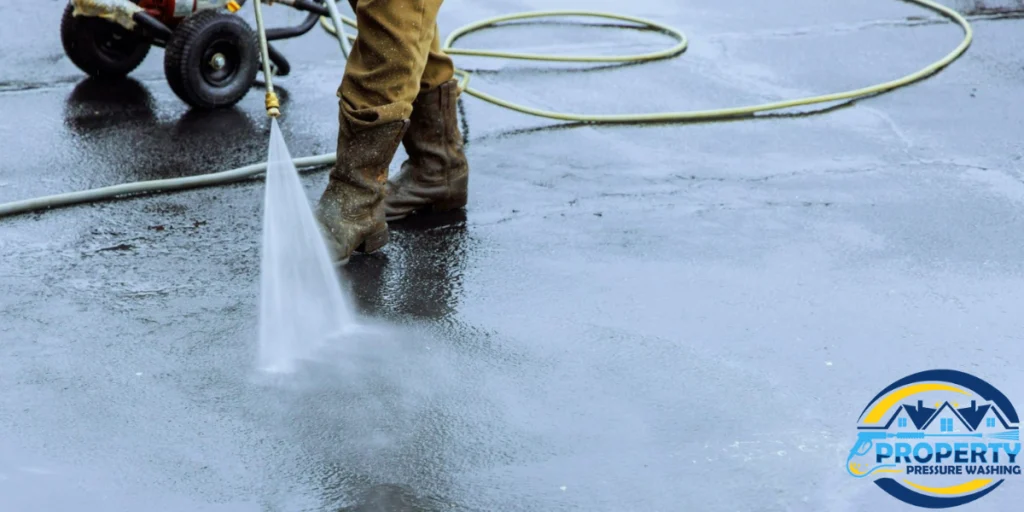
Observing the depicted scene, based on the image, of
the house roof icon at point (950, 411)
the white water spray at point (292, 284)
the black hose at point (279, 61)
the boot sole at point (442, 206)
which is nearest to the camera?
the house roof icon at point (950, 411)

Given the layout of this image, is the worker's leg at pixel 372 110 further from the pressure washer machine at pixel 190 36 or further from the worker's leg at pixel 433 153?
the pressure washer machine at pixel 190 36

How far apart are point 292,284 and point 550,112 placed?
1.88 meters

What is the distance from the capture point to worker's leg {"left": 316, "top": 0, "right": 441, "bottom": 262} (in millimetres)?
3727

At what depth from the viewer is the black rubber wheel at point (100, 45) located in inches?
207

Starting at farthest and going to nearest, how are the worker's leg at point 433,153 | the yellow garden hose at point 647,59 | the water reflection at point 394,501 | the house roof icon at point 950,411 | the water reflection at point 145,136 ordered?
the yellow garden hose at point 647,59 → the water reflection at point 145,136 → the worker's leg at point 433,153 → the house roof icon at point 950,411 → the water reflection at point 394,501

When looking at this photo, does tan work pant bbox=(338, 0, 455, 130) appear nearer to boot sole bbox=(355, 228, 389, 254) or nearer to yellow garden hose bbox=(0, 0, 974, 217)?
boot sole bbox=(355, 228, 389, 254)

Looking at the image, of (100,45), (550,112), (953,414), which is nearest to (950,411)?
(953,414)

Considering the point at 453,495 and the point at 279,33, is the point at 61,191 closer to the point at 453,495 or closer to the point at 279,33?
the point at 279,33

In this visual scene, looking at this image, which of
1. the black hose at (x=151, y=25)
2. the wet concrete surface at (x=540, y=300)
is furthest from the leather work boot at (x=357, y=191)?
the black hose at (x=151, y=25)

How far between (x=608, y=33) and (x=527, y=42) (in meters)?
0.48

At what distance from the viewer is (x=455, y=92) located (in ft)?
13.9

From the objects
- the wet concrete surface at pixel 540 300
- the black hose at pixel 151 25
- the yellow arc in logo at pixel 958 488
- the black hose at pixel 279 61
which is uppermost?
the black hose at pixel 151 25

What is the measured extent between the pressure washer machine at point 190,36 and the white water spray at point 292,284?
1103 mm

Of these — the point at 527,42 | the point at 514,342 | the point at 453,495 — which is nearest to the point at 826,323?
the point at 514,342
